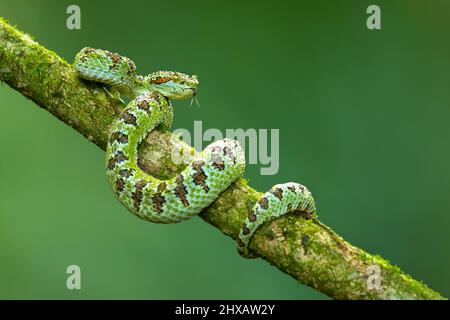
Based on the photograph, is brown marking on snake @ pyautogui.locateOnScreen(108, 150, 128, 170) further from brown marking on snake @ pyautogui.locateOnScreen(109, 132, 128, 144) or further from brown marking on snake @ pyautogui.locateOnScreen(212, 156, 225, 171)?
brown marking on snake @ pyautogui.locateOnScreen(212, 156, 225, 171)

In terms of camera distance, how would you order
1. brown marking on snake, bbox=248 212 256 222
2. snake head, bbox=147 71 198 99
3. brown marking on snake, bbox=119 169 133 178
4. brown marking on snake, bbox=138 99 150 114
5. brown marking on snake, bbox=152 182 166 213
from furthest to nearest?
snake head, bbox=147 71 198 99 < brown marking on snake, bbox=138 99 150 114 < brown marking on snake, bbox=119 169 133 178 < brown marking on snake, bbox=152 182 166 213 < brown marking on snake, bbox=248 212 256 222

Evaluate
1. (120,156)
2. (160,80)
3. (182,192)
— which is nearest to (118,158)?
(120,156)

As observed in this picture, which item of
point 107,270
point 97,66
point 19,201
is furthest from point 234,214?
point 19,201

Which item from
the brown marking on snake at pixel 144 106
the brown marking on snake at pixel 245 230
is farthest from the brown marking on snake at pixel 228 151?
the brown marking on snake at pixel 144 106

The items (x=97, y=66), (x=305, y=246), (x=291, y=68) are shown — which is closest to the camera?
(x=305, y=246)

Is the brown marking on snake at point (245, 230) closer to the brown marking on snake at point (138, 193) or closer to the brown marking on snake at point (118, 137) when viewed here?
the brown marking on snake at point (138, 193)

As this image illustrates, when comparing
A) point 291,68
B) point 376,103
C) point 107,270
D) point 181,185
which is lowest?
A: point 107,270

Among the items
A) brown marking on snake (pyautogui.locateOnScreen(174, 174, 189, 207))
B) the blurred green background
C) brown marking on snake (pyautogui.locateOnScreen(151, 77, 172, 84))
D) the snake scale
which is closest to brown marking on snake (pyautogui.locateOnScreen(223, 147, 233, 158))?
the snake scale
